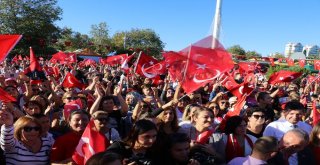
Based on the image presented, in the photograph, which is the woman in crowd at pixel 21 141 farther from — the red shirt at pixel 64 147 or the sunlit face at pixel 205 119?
the sunlit face at pixel 205 119

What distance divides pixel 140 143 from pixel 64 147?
2.63 feet

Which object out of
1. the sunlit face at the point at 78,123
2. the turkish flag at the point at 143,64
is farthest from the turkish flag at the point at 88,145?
the turkish flag at the point at 143,64

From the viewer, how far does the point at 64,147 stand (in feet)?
11.6

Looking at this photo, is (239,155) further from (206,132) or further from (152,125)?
(152,125)

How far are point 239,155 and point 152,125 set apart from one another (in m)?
1.15

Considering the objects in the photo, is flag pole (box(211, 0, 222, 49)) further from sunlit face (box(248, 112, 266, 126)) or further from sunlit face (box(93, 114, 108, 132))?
sunlit face (box(93, 114, 108, 132))

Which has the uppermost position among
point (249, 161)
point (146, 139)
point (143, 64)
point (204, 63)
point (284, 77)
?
point (143, 64)

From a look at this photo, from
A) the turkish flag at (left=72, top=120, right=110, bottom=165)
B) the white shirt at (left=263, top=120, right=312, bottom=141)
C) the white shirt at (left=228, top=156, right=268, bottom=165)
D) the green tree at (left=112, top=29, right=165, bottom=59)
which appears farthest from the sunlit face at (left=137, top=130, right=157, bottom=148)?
the green tree at (left=112, top=29, right=165, bottom=59)

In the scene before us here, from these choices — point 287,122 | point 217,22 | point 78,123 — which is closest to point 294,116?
point 287,122

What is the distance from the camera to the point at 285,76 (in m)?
10.7

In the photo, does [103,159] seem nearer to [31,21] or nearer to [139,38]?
[31,21]

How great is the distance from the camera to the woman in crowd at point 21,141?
3.32 metres

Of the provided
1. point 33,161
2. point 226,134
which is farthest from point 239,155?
point 33,161

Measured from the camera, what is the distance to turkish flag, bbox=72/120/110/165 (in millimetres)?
3387
